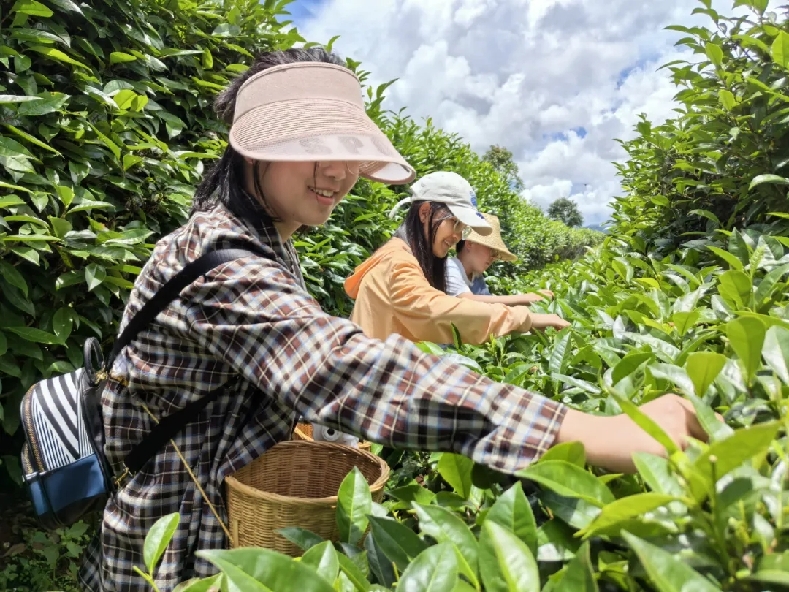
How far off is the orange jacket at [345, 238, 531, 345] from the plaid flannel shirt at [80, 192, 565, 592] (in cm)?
78

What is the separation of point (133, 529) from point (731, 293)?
61.1 inches

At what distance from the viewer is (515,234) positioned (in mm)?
12188

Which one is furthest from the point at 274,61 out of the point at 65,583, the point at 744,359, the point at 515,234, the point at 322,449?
the point at 515,234

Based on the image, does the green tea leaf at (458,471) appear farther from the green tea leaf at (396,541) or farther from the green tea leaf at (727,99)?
the green tea leaf at (727,99)

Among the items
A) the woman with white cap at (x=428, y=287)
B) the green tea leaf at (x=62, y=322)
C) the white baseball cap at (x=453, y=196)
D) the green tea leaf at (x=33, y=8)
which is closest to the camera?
the woman with white cap at (x=428, y=287)

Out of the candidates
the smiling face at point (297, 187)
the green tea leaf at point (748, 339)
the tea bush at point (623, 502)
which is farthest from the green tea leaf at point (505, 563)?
the smiling face at point (297, 187)

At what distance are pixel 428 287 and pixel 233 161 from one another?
1.24 m

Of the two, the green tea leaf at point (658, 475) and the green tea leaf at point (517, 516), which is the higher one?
the green tea leaf at point (658, 475)

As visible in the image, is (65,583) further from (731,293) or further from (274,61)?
(731,293)

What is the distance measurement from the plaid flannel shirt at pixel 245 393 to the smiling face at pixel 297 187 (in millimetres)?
74

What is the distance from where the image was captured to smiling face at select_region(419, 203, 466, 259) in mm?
3461

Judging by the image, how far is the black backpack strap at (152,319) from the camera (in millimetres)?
1344

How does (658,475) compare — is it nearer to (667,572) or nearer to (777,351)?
(667,572)

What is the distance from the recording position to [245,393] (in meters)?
1.53
